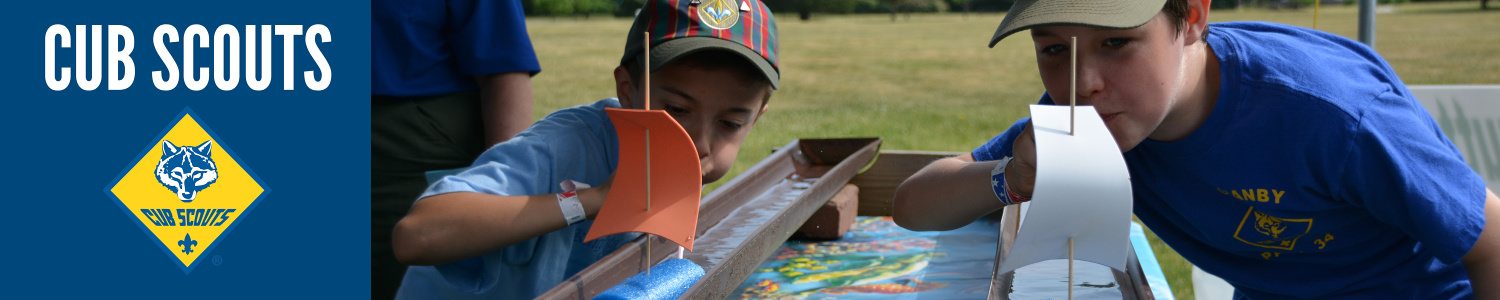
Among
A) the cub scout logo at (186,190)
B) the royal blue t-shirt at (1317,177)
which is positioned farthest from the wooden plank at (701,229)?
the cub scout logo at (186,190)

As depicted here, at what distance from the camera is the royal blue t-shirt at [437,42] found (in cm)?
210

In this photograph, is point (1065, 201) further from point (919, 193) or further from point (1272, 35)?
point (1272, 35)

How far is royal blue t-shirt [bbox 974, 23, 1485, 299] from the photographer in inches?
50.9

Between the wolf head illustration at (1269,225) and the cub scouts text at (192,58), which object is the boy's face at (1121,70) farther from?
the cub scouts text at (192,58)

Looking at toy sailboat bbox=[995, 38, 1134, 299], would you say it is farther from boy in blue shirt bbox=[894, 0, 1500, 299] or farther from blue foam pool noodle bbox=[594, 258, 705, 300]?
blue foam pool noodle bbox=[594, 258, 705, 300]

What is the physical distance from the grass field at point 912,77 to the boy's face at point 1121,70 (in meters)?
2.56

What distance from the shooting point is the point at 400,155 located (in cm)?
220

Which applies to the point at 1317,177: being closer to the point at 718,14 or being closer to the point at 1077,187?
the point at 1077,187

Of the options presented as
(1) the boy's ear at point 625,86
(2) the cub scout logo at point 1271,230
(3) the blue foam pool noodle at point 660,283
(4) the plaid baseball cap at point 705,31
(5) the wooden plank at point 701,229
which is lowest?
(5) the wooden plank at point 701,229

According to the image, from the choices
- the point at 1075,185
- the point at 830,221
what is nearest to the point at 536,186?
the point at 1075,185

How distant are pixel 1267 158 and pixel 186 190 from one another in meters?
2.43

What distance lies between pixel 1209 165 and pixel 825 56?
56.0 ft

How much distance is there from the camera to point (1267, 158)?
137 cm

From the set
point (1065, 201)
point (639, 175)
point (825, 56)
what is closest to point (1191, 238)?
point (1065, 201)
